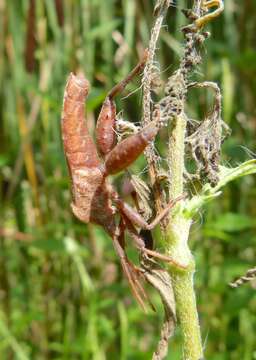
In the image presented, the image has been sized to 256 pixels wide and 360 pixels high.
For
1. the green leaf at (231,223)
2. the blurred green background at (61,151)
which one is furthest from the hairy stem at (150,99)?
the blurred green background at (61,151)

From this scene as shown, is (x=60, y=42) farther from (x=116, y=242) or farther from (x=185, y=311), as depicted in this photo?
(x=185, y=311)

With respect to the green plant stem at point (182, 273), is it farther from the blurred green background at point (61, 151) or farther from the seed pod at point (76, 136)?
the blurred green background at point (61, 151)

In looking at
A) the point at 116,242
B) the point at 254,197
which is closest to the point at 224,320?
the point at 254,197

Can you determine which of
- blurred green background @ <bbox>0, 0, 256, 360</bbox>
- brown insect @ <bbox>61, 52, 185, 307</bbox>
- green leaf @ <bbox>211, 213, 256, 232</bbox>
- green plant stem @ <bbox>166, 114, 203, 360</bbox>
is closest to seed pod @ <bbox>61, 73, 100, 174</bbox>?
brown insect @ <bbox>61, 52, 185, 307</bbox>

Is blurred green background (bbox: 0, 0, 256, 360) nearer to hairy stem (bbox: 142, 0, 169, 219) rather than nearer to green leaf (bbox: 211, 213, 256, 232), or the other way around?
green leaf (bbox: 211, 213, 256, 232)

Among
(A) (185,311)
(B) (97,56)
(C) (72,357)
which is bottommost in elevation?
(C) (72,357)

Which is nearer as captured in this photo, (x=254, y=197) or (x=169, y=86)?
(x=169, y=86)
